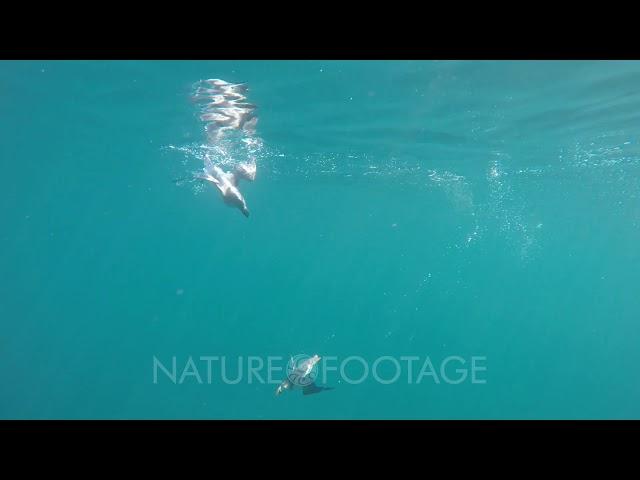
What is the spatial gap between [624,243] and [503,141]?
4433cm

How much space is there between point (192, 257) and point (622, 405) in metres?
58.9

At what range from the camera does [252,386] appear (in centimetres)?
3709

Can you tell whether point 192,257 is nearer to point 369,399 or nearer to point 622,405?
point 369,399

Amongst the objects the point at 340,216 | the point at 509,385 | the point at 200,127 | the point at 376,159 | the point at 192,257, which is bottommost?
the point at 200,127

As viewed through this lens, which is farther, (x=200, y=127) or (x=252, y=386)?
(x=252, y=386)

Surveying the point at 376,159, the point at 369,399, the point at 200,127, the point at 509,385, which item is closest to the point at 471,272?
the point at 509,385

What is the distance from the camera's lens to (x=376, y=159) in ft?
74.7

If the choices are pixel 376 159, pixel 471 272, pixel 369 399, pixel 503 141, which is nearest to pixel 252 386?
pixel 369 399
